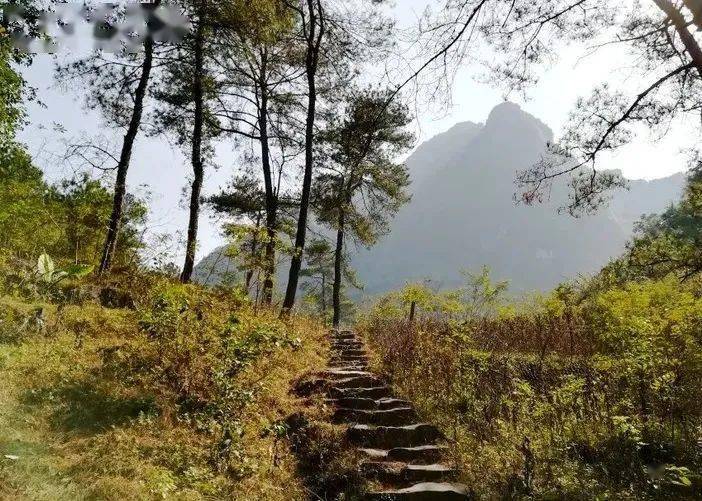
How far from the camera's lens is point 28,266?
Result: 9281 millimetres

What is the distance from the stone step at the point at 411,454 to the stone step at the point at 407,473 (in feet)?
0.89

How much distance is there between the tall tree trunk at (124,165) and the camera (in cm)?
1123

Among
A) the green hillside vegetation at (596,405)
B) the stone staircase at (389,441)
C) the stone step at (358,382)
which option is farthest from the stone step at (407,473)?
the stone step at (358,382)

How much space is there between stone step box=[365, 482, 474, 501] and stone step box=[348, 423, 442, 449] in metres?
1.12

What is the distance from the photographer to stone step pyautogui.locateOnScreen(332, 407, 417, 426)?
6566 mm

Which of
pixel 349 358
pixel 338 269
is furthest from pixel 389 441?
pixel 338 269

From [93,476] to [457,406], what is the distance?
490cm

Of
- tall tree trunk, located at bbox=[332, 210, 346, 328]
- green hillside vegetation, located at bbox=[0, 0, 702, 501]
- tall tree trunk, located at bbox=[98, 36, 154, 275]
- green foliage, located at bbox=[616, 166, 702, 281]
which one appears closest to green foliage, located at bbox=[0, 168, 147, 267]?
tall tree trunk, located at bbox=[98, 36, 154, 275]

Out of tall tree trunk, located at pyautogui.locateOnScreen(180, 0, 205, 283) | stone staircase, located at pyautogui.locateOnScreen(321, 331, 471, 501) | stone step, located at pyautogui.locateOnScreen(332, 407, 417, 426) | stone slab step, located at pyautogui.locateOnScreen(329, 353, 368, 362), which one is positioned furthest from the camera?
tall tree trunk, located at pyautogui.locateOnScreen(180, 0, 205, 283)

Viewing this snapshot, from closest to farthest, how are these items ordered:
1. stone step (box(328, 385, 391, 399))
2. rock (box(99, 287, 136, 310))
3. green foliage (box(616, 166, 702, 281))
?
green foliage (box(616, 166, 702, 281)) < stone step (box(328, 385, 391, 399)) < rock (box(99, 287, 136, 310))

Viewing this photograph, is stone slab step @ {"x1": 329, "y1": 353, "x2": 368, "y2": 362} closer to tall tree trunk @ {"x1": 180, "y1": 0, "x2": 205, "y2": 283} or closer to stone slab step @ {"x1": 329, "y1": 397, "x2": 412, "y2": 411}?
stone slab step @ {"x1": 329, "y1": 397, "x2": 412, "y2": 411}

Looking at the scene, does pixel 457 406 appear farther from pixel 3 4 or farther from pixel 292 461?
pixel 3 4

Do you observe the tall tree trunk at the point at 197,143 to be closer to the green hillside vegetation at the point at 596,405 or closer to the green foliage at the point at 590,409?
the green hillside vegetation at the point at 596,405

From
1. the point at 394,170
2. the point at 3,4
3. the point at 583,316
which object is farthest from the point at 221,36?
the point at 583,316
